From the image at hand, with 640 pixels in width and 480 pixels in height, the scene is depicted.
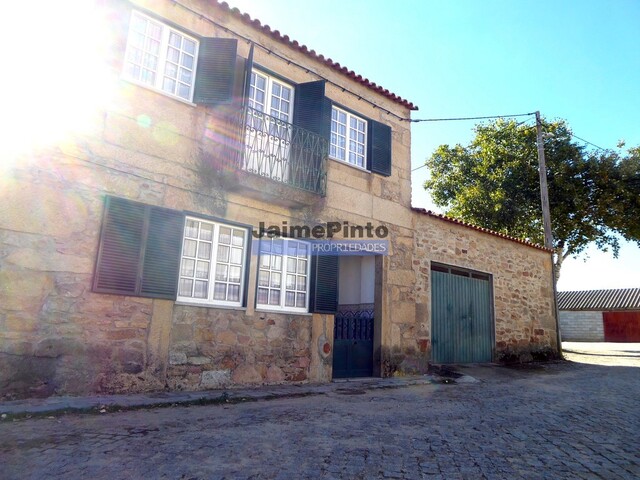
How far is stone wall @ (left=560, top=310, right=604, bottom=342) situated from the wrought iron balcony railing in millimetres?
35049

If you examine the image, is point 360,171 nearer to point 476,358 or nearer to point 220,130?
point 220,130

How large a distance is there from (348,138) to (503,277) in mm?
6065

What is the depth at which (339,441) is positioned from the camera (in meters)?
4.30

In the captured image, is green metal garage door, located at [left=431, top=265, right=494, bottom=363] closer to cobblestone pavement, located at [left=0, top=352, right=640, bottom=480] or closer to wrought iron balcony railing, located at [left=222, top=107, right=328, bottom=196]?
cobblestone pavement, located at [left=0, top=352, right=640, bottom=480]

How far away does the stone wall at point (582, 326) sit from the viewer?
36562 millimetres

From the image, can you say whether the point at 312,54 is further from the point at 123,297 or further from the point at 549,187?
the point at 549,187

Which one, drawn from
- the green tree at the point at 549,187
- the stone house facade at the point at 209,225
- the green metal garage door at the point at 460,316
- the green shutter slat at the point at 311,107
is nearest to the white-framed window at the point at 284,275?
the stone house facade at the point at 209,225

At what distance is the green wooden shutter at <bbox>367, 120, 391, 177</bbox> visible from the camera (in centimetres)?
980

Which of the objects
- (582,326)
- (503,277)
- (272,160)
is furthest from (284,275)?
(582,326)

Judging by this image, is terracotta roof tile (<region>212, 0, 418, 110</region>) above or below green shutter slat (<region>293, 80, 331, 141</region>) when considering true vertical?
above

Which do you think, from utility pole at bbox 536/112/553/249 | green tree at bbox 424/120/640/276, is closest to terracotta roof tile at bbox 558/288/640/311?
green tree at bbox 424/120/640/276

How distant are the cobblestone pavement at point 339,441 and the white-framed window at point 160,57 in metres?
4.82

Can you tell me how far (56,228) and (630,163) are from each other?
21.6 meters

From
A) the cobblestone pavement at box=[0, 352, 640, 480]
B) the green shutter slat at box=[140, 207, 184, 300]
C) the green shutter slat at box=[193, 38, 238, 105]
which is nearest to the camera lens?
the cobblestone pavement at box=[0, 352, 640, 480]
